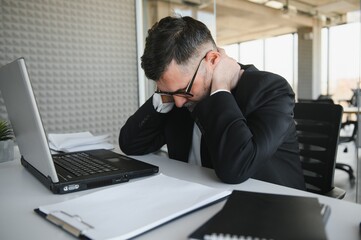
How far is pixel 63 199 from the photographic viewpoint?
0.83m

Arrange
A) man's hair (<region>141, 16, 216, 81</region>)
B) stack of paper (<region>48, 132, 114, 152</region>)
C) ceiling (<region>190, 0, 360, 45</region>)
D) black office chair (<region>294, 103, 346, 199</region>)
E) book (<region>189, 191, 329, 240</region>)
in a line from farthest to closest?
ceiling (<region>190, 0, 360, 45</region>) → stack of paper (<region>48, 132, 114, 152</region>) → black office chair (<region>294, 103, 346, 199</region>) → man's hair (<region>141, 16, 216, 81</region>) → book (<region>189, 191, 329, 240</region>)

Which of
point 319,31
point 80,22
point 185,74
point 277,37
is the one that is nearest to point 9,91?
point 185,74

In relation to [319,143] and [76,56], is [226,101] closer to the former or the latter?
[319,143]

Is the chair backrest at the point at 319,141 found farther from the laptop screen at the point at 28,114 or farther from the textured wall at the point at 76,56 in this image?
the textured wall at the point at 76,56

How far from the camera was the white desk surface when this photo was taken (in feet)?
1.98

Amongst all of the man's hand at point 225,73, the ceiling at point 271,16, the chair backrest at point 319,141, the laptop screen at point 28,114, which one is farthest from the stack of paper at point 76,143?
the ceiling at point 271,16

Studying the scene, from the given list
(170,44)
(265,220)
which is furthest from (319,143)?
(265,220)

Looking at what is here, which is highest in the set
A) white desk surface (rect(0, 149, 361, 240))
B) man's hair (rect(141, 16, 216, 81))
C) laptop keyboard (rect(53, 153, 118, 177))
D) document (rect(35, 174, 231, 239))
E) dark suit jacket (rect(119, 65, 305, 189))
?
man's hair (rect(141, 16, 216, 81))

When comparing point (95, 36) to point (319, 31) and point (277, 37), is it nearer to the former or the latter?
point (319, 31)

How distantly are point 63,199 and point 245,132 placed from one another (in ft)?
1.85

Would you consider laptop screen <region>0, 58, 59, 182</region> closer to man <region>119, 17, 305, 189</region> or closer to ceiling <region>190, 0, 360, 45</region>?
man <region>119, 17, 305, 189</region>

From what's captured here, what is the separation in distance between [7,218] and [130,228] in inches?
12.9

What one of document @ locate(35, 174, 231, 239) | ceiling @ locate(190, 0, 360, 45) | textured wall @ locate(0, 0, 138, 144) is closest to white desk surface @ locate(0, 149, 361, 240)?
document @ locate(35, 174, 231, 239)

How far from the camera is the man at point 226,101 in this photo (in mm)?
952
